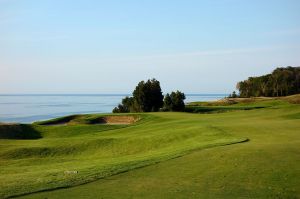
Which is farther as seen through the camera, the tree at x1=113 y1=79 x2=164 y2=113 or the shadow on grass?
the tree at x1=113 y1=79 x2=164 y2=113

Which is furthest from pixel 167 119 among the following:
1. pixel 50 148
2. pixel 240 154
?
pixel 240 154

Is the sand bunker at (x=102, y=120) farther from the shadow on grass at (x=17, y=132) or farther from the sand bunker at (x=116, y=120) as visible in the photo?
the shadow on grass at (x=17, y=132)

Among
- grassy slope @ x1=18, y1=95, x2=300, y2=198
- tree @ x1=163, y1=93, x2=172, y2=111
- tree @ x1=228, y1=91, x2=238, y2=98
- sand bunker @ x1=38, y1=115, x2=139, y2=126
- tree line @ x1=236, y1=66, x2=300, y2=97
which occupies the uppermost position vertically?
tree line @ x1=236, y1=66, x2=300, y2=97

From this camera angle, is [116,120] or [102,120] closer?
[116,120]

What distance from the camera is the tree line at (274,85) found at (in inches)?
4117

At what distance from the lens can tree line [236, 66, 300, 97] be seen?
10456 centimetres

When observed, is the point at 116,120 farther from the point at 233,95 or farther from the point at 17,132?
the point at 233,95

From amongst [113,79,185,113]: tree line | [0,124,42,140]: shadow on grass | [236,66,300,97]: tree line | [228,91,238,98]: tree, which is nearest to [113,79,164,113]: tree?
[113,79,185,113]: tree line

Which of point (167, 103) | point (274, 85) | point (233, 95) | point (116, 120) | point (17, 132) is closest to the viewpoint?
point (17, 132)

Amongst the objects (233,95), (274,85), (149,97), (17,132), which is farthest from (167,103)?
(274,85)

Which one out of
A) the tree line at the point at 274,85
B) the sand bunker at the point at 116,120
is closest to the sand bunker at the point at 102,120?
the sand bunker at the point at 116,120

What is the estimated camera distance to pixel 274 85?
10538 cm

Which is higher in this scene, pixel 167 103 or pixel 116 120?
pixel 167 103

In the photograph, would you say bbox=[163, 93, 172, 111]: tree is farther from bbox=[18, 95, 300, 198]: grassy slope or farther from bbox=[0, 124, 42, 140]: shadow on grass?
bbox=[18, 95, 300, 198]: grassy slope
